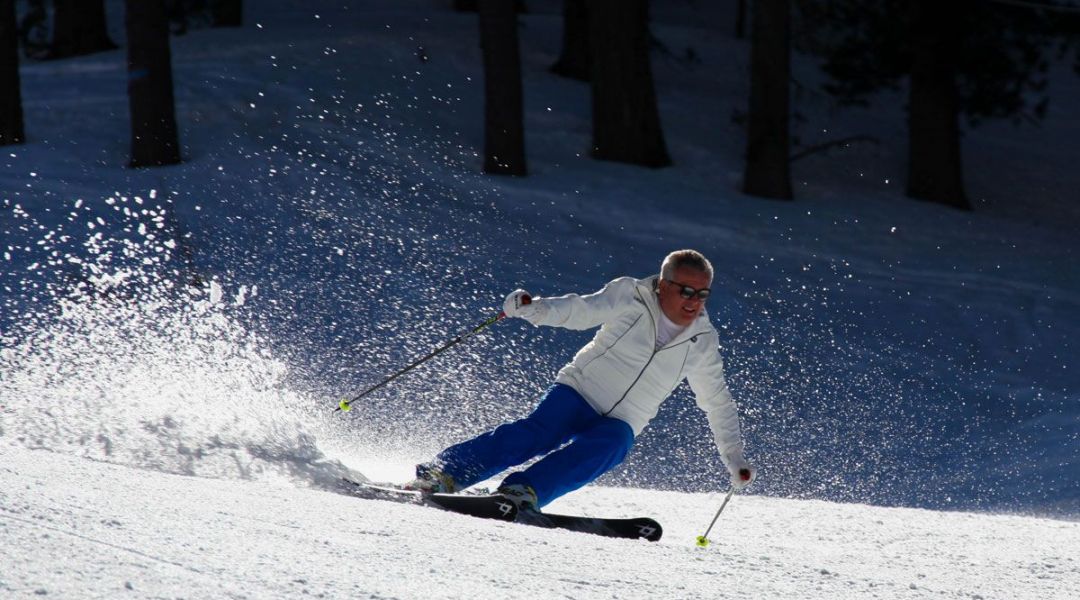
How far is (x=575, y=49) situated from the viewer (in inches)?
798

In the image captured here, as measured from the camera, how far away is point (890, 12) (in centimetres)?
1683

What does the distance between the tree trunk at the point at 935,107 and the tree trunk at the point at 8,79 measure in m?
10.0

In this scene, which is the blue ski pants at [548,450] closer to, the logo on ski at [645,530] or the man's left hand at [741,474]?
the logo on ski at [645,530]

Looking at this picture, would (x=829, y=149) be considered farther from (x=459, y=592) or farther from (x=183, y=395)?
(x=459, y=592)

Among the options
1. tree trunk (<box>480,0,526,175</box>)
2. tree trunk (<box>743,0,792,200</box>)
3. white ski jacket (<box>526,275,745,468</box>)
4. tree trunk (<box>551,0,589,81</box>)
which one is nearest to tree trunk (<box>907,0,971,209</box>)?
tree trunk (<box>743,0,792,200</box>)

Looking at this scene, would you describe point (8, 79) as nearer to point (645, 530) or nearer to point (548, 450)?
point (548, 450)

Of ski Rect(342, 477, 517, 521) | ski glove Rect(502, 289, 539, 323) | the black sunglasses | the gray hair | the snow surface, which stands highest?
the gray hair

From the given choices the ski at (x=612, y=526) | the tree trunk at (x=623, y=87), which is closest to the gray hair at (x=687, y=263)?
the ski at (x=612, y=526)

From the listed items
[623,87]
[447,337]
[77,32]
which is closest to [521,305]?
[447,337]

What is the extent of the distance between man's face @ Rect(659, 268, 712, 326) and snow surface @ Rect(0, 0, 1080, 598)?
0.91 m

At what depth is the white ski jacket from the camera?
5770mm

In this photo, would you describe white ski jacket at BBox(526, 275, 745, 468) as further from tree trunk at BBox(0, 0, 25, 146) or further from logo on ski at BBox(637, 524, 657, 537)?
tree trunk at BBox(0, 0, 25, 146)

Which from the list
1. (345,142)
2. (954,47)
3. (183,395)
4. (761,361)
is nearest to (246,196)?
(345,142)

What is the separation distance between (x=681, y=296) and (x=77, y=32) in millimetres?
15819
